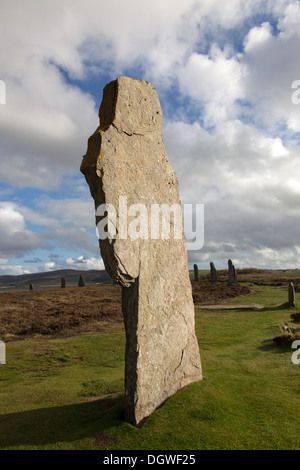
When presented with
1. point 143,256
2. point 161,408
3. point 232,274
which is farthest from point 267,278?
point 143,256

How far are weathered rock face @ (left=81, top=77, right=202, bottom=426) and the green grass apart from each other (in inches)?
20.2

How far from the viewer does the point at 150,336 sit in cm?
597

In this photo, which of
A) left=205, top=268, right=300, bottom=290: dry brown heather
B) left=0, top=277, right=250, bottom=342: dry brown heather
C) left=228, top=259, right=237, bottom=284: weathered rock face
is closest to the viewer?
left=0, top=277, right=250, bottom=342: dry brown heather

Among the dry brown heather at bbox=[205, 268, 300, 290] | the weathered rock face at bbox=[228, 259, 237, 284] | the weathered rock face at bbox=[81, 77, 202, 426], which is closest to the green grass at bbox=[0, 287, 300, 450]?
the weathered rock face at bbox=[81, 77, 202, 426]

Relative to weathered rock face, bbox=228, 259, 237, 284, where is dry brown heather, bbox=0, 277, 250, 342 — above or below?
below

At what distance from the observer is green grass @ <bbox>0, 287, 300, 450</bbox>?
5.12 meters

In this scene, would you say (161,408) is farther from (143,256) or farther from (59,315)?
(59,315)

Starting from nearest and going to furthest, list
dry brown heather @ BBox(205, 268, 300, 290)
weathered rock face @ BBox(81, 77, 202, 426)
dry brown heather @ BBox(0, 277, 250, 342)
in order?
weathered rock face @ BBox(81, 77, 202, 426) < dry brown heather @ BBox(0, 277, 250, 342) < dry brown heather @ BBox(205, 268, 300, 290)

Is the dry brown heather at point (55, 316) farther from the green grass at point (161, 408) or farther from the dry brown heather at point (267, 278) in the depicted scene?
the dry brown heather at point (267, 278)

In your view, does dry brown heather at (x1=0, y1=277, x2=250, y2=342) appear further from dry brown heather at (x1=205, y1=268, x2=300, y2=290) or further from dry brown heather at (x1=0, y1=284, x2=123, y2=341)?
dry brown heather at (x1=205, y1=268, x2=300, y2=290)

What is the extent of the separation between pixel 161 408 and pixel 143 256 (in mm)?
2785

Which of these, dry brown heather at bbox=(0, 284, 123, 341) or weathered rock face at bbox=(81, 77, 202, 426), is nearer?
weathered rock face at bbox=(81, 77, 202, 426)
